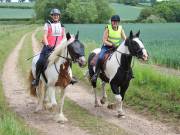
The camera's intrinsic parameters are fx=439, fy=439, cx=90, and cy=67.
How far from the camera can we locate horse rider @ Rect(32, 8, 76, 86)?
10633 mm

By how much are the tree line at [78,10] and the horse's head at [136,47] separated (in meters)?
88.7

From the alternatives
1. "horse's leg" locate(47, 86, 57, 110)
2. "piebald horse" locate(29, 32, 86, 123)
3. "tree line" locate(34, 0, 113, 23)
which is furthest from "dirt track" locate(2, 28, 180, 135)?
"tree line" locate(34, 0, 113, 23)

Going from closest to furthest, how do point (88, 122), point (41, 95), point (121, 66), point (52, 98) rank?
point (88, 122) → point (52, 98) → point (121, 66) → point (41, 95)

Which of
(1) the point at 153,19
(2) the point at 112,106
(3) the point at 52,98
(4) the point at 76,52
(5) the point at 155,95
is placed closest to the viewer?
(4) the point at 76,52

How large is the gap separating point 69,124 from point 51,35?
7.32 feet

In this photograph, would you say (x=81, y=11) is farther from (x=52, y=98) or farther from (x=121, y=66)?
(x=52, y=98)

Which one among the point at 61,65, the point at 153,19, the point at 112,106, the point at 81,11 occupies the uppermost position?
the point at 61,65

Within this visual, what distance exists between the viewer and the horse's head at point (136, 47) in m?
10.4

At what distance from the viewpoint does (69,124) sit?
10.1 m

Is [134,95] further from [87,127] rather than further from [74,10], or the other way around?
[74,10]

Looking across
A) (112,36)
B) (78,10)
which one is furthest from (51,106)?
(78,10)

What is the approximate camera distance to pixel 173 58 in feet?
70.0

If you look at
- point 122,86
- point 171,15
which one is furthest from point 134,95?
point 171,15

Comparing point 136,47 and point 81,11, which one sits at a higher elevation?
point 136,47
